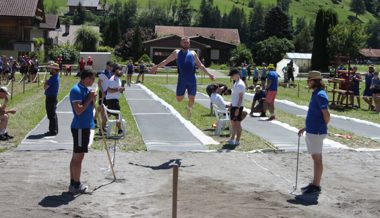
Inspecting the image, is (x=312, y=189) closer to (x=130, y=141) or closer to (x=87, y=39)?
(x=130, y=141)

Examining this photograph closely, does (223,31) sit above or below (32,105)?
above

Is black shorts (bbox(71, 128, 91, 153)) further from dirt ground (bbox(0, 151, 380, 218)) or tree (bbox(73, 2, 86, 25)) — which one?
tree (bbox(73, 2, 86, 25))

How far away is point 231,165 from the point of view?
37.5 ft

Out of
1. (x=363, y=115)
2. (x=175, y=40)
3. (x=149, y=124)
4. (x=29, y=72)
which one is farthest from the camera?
(x=175, y=40)

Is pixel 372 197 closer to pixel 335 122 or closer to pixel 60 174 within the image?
pixel 60 174

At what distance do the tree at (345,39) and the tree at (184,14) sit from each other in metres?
87.9

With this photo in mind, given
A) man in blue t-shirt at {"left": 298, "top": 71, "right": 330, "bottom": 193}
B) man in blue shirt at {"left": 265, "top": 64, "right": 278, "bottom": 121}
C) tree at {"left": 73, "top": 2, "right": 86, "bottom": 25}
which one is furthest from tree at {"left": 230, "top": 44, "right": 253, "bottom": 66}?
tree at {"left": 73, "top": 2, "right": 86, "bottom": 25}

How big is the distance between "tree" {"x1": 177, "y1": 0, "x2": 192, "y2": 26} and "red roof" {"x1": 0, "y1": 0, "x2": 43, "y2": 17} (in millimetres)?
93466

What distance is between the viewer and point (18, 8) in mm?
63000

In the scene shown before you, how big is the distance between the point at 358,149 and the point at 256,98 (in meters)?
7.23

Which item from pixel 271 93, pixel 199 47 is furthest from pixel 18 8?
pixel 271 93

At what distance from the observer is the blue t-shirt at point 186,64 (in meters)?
11.9

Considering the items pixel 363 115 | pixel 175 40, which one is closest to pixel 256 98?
pixel 363 115

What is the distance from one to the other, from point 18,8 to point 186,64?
55.4 metres
